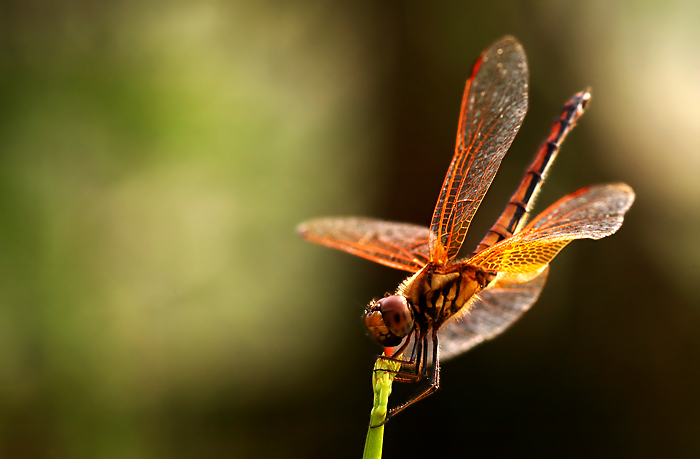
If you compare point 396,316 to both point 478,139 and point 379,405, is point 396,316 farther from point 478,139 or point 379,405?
point 478,139

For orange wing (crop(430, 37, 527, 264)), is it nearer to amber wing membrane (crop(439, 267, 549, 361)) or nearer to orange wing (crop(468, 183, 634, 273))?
orange wing (crop(468, 183, 634, 273))

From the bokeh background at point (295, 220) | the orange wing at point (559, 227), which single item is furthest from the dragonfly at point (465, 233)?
the bokeh background at point (295, 220)

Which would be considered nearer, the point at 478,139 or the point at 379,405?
the point at 379,405

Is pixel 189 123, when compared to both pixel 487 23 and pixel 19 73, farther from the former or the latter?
pixel 487 23

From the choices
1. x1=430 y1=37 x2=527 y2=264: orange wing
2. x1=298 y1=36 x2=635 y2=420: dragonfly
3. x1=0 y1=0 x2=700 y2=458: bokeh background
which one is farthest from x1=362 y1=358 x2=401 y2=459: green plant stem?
x1=0 y1=0 x2=700 y2=458: bokeh background

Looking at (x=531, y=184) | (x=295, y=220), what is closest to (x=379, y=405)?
(x=531, y=184)

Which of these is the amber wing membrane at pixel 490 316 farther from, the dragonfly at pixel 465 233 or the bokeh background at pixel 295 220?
the bokeh background at pixel 295 220
